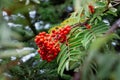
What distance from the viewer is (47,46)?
1647 mm

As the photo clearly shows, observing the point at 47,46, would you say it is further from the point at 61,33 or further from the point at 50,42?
the point at 61,33

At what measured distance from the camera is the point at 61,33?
5.78 feet

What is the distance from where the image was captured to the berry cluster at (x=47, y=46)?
65.2 inches

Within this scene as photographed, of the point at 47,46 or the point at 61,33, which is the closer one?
the point at 47,46

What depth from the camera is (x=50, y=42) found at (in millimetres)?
1672

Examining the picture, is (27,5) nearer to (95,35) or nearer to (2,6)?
(2,6)

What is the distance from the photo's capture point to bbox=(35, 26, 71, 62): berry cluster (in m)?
1.66

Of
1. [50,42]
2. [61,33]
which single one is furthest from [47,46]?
[61,33]

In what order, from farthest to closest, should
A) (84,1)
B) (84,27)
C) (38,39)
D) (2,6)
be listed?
(84,27)
(38,39)
(84,1)
(2,6)

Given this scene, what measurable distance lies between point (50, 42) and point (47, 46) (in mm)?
34

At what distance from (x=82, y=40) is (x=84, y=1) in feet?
2.60

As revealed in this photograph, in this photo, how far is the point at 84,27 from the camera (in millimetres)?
1810

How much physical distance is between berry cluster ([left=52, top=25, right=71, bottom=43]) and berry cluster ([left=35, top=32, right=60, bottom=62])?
0.11 ft

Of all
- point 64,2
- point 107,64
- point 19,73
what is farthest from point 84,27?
point 64,2
